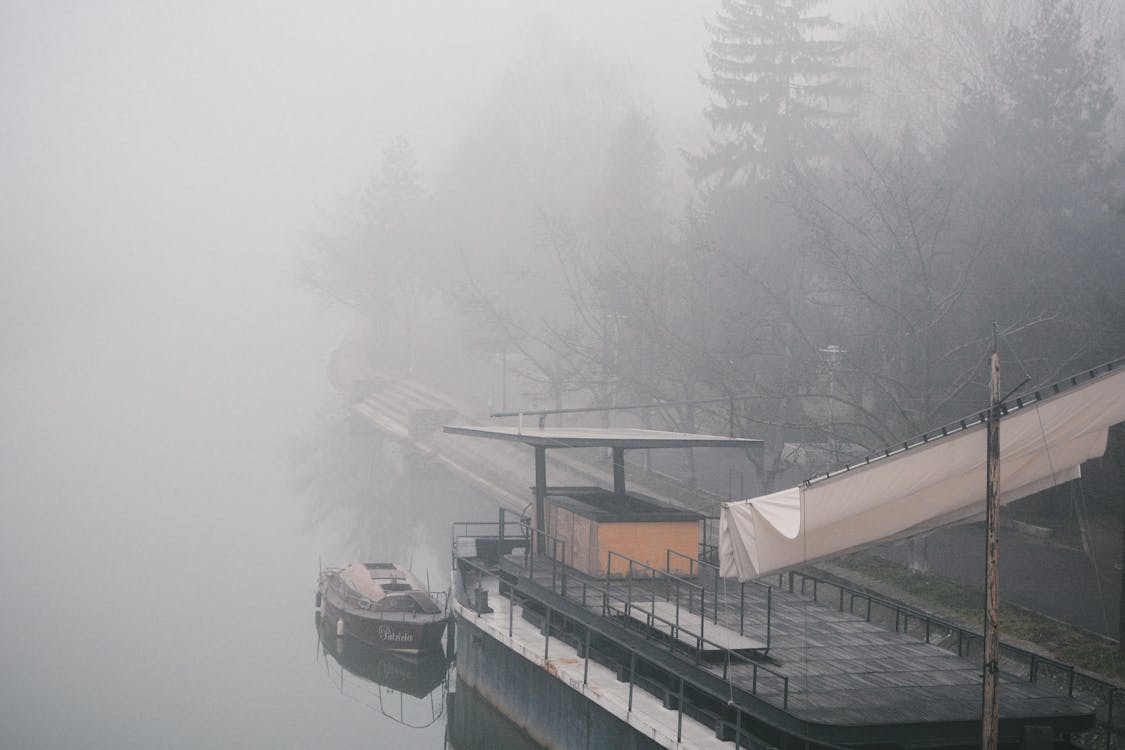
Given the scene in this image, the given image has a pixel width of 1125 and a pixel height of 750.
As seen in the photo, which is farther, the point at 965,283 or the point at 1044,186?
the point at 1044,186

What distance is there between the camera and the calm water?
3080 centimetres

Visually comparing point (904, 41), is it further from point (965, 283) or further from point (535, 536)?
point (535, 536)

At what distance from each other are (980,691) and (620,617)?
685cm

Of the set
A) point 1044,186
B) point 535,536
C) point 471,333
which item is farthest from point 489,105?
point 535,536

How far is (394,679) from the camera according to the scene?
33.1 m

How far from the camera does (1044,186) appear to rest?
4175 cm

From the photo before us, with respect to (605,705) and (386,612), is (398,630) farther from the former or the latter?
(605,705)

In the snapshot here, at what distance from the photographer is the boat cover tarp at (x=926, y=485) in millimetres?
17766

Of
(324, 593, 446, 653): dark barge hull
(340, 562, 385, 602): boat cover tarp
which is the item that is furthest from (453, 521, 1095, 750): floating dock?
(340, 562, 385, 602): boat cover tarp

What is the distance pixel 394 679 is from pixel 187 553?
19.7 meters

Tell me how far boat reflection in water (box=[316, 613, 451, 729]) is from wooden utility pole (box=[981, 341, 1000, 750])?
17.8 meters

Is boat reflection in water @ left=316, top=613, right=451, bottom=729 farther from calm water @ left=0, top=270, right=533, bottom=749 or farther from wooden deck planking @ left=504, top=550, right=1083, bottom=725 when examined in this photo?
wooden deck planking @ left=504, top=550, right=1083, bottom=725

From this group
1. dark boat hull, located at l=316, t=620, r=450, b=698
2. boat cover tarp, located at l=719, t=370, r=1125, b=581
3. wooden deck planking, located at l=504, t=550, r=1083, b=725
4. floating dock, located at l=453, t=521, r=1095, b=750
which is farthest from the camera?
dark boat hull, located at l=316, t=620, r=450, b=698

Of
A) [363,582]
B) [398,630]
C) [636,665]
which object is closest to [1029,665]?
[636,665]
